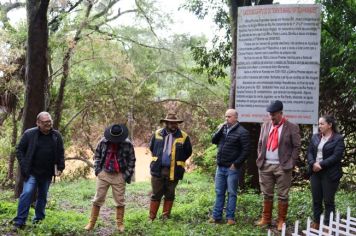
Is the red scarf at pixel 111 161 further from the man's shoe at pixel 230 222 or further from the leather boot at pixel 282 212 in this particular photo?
the leather boot at pixel 282 212

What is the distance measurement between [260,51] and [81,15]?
12.9 meters

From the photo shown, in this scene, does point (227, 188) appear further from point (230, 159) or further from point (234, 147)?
point (234, 147)

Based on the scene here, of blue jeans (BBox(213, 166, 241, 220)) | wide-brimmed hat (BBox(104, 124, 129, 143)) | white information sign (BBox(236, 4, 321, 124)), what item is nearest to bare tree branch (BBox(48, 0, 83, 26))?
white information sign (BBox(236, 4, 321, 124))

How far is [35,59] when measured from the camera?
950 centimetres

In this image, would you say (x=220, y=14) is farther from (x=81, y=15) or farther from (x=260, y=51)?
(x=81, y=15)

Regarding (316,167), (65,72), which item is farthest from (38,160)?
(65,72)

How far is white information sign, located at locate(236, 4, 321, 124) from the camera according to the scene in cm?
852

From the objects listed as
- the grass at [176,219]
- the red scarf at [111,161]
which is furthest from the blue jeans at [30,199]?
the red scarf at [111,161]

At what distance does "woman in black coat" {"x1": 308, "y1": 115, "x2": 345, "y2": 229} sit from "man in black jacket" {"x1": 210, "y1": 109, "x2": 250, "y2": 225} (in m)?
1.13

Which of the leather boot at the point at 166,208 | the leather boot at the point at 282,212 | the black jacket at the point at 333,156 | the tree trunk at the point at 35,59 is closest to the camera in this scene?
the black jacket at the point at 333,156

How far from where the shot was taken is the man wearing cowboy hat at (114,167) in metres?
7.48

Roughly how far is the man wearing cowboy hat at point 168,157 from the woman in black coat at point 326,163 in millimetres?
2171

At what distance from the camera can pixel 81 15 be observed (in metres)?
20.1

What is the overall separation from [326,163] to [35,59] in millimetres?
5911
